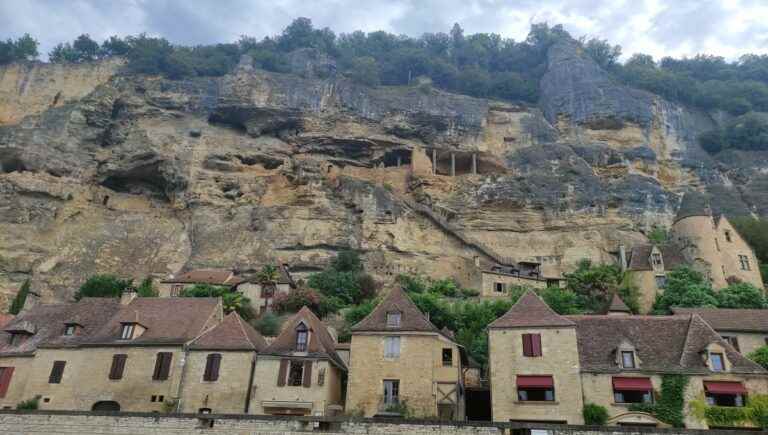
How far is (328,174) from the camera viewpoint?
5922cm

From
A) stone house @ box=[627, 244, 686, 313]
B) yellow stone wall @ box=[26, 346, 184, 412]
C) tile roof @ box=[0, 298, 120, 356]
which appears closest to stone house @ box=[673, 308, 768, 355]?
stone house @ box=[627, 244, 686, 313]

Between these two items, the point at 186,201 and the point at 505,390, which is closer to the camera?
the point at 505,390

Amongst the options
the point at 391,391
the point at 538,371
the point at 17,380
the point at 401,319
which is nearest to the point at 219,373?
the point at 391,391

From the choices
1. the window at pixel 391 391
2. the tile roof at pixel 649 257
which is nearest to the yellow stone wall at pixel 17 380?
the window at pixel 391 391

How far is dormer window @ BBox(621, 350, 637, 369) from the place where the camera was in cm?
2473

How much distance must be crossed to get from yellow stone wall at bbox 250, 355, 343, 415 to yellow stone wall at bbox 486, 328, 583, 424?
7163 mm

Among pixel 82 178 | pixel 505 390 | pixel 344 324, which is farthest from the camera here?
pixel 82 178

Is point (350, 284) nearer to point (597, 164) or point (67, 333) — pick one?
point (67, 333)

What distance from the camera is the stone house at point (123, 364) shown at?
2717 cm

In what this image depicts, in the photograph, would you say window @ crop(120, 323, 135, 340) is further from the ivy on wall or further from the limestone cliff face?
the ivy on wall

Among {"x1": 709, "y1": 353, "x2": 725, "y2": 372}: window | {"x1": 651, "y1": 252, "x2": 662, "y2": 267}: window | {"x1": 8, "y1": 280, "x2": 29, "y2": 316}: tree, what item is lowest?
{"x1": 709, "y1": 353, "x2": 725, "y2": 372}: window

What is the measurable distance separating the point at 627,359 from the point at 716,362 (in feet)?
11.1

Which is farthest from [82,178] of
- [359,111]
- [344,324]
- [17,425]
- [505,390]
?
[505,390]

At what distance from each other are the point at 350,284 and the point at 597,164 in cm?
2960
